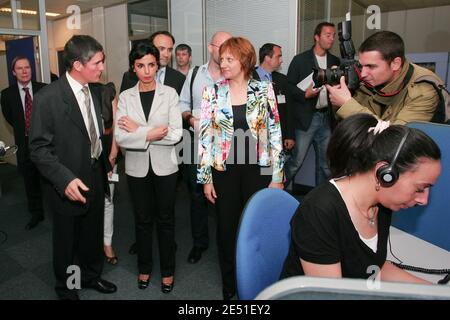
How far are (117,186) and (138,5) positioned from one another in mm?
3257

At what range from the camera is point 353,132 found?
1.04m

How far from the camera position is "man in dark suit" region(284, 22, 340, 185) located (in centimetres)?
350

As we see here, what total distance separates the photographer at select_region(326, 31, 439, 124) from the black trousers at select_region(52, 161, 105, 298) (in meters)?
1.46

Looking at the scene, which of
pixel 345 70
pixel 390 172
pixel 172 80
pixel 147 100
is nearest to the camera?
pixel 390 172

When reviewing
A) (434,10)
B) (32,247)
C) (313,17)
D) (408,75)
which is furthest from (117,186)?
(434,10)

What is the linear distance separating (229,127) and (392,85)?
2.73 ft

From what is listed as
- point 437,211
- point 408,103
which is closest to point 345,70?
point 408,103

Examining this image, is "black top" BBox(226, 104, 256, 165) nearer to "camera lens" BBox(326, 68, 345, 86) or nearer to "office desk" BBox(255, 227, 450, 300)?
"camera lens" BBox(326, 68, 345, 86)

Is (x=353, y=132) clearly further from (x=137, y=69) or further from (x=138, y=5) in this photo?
(x=138, y=5)

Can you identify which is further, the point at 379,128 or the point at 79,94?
the point at 79,94

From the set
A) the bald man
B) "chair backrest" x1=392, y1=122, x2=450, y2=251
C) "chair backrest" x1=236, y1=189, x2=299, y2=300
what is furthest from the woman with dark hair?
"chair backrest" x1=236, y1=189, x2=299, y2=300

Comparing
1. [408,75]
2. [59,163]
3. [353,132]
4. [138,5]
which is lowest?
[59,163]

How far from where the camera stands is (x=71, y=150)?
197 cm

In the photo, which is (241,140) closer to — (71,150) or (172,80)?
(71,150)
